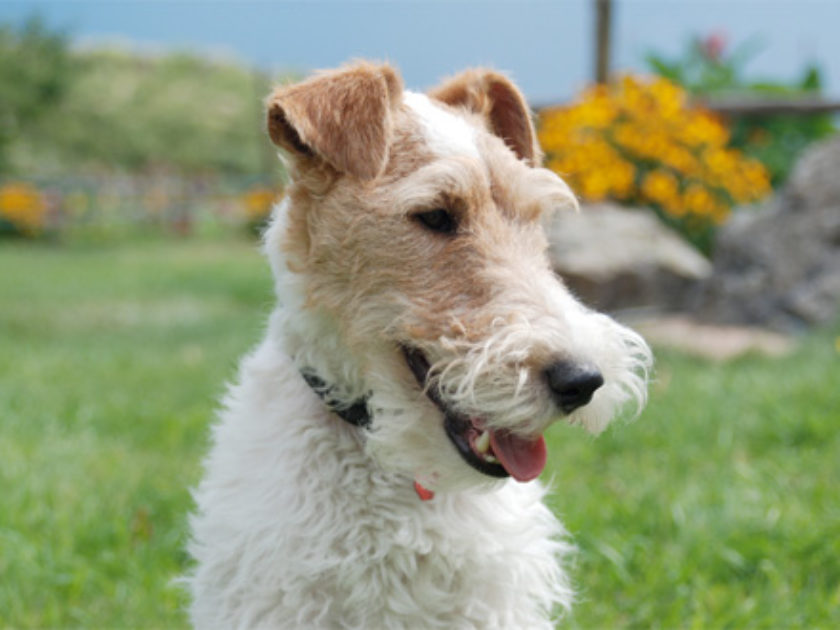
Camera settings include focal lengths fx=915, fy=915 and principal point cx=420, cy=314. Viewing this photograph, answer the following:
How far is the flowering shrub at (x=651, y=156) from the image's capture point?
9.91 metres

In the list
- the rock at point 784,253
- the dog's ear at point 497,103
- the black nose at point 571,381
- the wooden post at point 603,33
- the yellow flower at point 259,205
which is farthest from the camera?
the yellow flower at point 259,205

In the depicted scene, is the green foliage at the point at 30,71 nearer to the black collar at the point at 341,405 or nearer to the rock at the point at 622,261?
the rock at the point at 622,261

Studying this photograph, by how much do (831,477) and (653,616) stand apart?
62.5 inches

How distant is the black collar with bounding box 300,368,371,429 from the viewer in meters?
2.57

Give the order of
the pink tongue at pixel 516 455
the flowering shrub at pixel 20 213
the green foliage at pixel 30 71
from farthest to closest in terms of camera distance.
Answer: the green foliage at pixel 30 71 → the flowering shrub at pixel 20 213 → the pink tongue at pixel 516 455

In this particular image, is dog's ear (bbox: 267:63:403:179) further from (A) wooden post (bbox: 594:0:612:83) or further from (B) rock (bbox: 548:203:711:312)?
(A) wooden post (bbox: 594:0:612:83)

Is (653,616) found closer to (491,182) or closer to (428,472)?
(428,472)

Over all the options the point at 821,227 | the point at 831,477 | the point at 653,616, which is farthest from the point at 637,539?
the point at 821,227

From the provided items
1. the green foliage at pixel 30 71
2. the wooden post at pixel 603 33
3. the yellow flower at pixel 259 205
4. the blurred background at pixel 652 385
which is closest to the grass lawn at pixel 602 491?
the blurred background at pixel 652 385

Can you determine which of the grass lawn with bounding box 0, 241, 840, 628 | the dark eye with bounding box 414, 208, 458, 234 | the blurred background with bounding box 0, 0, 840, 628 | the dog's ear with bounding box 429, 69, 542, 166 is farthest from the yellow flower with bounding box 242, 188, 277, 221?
the dark eye with bounding box 414, 208, 458, 234

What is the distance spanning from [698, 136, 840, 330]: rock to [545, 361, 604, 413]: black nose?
6.99 metres

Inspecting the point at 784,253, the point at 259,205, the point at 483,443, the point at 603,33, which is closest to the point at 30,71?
the point at 259,205

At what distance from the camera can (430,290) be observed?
2.40 meters

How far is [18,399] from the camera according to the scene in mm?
6574
